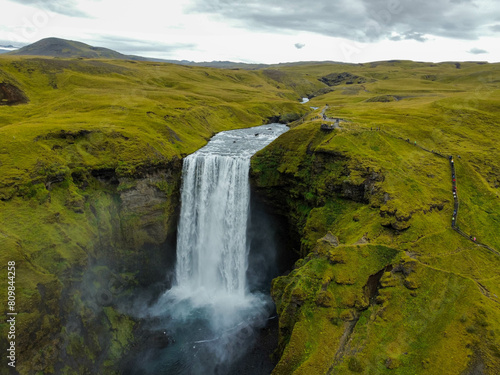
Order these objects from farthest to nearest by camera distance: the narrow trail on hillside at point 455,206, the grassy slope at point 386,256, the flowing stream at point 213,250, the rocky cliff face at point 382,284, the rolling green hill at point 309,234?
1. the flowing stream at point 213,250
2. the narrow trail on hillside at point 455,206
3. the rolling green hill at point 309,234
4. the grassy slope at point 386,256
5. the rocky cliff face at point 382,284

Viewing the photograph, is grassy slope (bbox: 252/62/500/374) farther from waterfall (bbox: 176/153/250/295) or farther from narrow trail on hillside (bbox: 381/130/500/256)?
waterfall (bbox: 176/153/250/295)

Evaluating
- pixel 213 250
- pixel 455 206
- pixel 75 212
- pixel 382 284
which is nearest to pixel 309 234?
pixel 382 284

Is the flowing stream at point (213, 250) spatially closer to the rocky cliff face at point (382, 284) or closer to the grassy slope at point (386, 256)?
the grassy slope at point (386, 256)

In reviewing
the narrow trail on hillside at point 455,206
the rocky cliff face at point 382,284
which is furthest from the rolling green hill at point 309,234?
the narrow trail on hillside at point 455,206

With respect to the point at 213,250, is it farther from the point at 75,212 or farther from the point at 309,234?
the point at 75,212

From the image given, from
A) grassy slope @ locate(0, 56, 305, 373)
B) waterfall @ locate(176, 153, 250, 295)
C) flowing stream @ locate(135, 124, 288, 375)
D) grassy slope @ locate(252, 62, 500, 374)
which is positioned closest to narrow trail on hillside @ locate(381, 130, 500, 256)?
grassy slope @ locate(252, 62, 500, 374)

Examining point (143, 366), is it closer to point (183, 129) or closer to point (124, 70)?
point (183, 129)

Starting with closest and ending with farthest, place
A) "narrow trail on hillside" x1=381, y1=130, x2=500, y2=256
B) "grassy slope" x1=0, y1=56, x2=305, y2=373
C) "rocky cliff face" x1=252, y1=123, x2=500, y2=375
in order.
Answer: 1. "rocky cliff face" x1=252, y1=123, x2=500, y2=375
2. "grassy slope" x1=0, y1=56, x2=305, y2=373
3. "narrow trail on hillside" x1=381, y1=130, x2=500, y2=256
